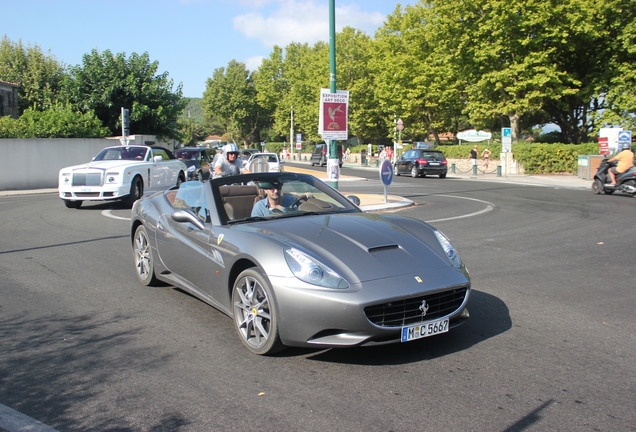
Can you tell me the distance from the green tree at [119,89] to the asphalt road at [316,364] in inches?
1172

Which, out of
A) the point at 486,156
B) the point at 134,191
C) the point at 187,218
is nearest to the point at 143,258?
the point at 187,218

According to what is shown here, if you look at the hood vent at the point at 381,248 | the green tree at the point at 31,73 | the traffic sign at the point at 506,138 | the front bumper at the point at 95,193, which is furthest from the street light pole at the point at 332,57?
the green tree at the point at 31,73

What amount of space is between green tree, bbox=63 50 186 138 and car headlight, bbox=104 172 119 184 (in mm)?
21049

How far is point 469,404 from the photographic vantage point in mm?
3855

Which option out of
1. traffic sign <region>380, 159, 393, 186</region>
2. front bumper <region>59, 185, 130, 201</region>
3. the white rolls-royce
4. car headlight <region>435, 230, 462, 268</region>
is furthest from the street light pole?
car headlight <region>435, 230, 462, 268</region>

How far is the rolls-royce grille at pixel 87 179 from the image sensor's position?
1636 cm

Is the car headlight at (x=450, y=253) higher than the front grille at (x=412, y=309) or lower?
higher

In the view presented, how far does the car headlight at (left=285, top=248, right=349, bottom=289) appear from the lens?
453cm

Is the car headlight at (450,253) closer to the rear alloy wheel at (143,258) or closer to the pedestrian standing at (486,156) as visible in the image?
the rear alloy wheel at (143,258)

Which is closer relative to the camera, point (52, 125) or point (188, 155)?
point (188, 155)

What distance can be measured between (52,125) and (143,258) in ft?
83.3

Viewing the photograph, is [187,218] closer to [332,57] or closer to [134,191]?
[332,57]

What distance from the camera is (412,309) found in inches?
180

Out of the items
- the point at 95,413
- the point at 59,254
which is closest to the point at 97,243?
the point at 59,254
